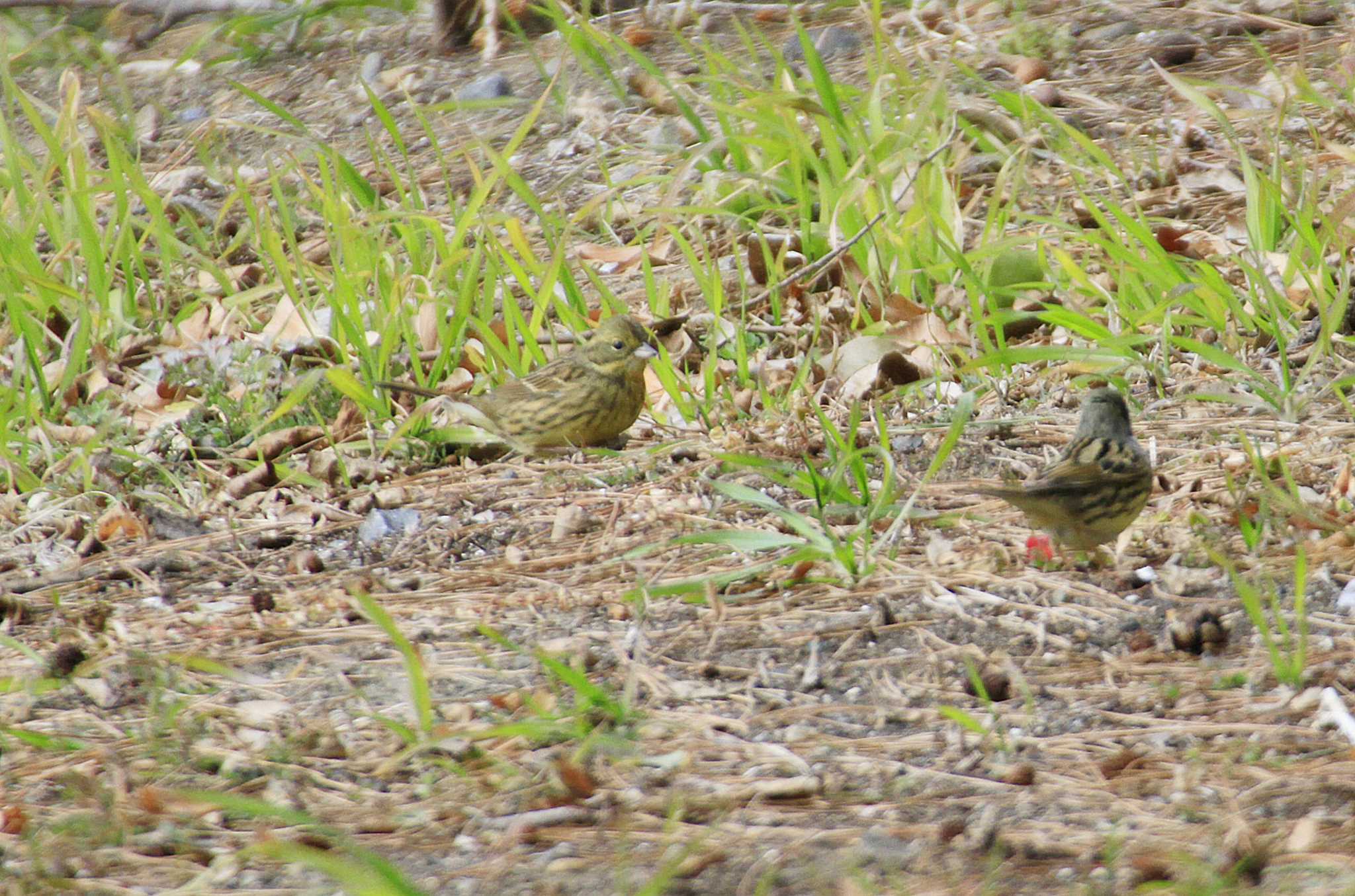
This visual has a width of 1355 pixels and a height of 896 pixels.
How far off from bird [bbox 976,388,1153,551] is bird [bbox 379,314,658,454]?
163 cm

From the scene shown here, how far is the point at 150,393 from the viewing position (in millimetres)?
5508

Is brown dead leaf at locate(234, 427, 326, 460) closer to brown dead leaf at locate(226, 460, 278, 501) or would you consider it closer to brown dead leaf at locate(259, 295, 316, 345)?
brown dead leaf at locate(226, 460, 278, 501)

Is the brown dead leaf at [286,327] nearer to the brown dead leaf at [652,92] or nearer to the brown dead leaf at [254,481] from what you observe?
the brown dead leaf at [254,481]

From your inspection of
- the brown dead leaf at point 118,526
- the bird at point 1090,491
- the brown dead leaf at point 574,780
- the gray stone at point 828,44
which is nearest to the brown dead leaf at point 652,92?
→ the gray stone at point 828,44

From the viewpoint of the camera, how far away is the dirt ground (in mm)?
2545

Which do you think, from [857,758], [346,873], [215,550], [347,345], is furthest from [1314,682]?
[347,345]

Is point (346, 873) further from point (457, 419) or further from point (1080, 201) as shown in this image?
point (1080, 201)

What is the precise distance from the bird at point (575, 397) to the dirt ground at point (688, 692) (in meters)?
0.15

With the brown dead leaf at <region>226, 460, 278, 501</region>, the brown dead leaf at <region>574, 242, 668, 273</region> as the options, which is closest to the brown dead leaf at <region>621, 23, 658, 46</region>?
the brown dead leaf at <region>574, 242, 668, 273</region>

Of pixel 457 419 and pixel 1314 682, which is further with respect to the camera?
pixel 457 419

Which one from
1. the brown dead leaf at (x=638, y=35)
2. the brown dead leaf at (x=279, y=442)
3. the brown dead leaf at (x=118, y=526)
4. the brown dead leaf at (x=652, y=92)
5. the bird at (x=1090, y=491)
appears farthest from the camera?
the brown dead leaf at (x=638, y=35)

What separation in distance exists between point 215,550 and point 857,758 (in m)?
2.25

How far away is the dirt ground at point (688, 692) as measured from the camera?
8.35 feet

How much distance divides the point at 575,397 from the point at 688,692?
5.77 ft
